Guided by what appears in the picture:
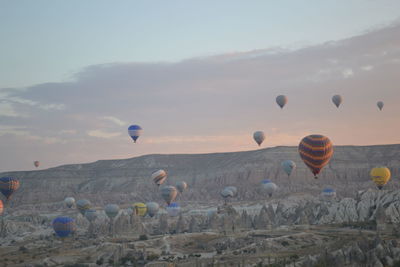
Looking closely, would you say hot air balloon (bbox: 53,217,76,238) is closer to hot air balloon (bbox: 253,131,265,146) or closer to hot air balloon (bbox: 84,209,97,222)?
hot air balloon (bbox: 84,209,97,222)

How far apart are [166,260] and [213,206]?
105267mm

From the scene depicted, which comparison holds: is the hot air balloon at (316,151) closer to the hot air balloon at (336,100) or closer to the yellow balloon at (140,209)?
the hot air balloon at (336,100)

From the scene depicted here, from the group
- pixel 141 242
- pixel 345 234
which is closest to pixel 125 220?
pixel 141 242

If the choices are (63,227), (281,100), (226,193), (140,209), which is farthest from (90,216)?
(281,100)

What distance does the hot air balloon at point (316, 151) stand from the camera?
99.3 meters

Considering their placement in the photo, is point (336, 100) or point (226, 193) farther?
point (226, 193)

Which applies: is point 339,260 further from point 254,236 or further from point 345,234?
point 254,236

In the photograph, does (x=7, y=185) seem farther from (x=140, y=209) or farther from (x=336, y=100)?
(x=336, y=100)

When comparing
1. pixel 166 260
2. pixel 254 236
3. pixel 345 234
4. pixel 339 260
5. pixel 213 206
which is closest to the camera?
pixel 339 260

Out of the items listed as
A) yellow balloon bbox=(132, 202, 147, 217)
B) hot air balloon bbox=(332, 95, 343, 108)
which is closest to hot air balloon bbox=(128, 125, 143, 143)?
yellow balloon bbox=(132, 202, 147, 217)

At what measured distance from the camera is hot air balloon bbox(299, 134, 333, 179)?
3910 inches

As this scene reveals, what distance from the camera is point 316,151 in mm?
99000

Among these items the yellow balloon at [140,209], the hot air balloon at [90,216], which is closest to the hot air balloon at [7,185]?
the hot air balloon at [90,216]

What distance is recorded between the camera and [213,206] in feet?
609
